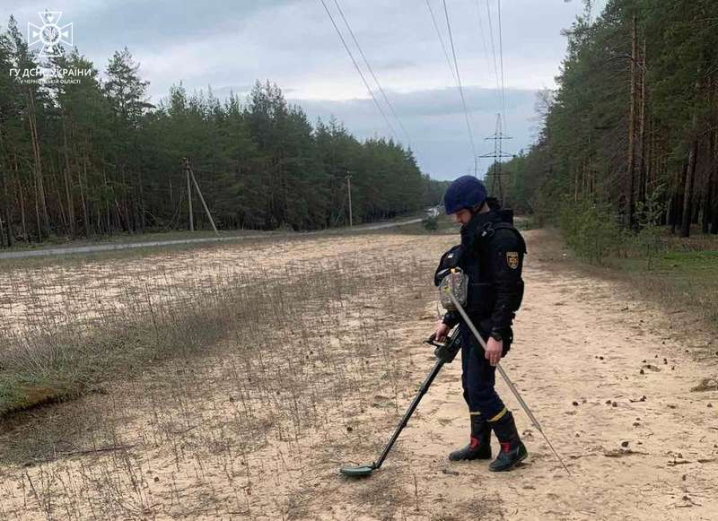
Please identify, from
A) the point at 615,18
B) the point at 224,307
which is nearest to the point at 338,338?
the point at 224,307

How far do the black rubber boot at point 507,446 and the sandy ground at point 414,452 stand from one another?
0.08 m

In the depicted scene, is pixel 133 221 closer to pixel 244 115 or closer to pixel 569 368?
pixel 244 115

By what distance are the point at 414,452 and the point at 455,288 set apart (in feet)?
5.07

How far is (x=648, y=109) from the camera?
75.4ft

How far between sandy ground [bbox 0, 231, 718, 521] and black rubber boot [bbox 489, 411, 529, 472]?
0.27 ft

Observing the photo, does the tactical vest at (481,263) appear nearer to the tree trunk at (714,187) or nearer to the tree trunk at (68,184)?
the tree trunk at (714,187)

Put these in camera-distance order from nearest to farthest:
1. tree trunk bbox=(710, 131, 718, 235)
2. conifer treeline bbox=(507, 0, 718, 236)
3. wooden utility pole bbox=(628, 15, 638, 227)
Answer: conifer treeline bbox=(507, 0, 718, 236) < wooden utility pole bbox=(628, 15, 638, 227) < tree trunk bbox=(710, 131, 718, 235)

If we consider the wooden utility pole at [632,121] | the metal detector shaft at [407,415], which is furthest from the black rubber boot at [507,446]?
the wooden utility pole at [632,121]

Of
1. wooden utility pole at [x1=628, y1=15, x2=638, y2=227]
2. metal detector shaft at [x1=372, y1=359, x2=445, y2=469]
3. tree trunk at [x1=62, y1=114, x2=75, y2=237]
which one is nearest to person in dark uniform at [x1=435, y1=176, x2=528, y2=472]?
metal detector shaft at [x1=372, y1=359, x2=445, y2=469]

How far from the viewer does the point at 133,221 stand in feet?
163

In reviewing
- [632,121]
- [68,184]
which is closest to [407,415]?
[632,121]

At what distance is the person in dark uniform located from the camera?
3.34 m

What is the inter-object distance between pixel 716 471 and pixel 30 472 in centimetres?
542

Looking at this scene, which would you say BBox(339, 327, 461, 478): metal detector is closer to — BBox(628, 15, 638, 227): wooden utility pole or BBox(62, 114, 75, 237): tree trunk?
BBox(628, 15, 638, 227): wooden utility pole
